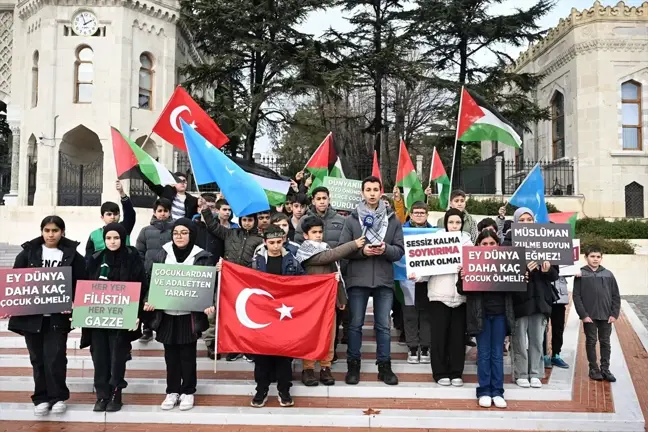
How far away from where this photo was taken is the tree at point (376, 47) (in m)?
20.8

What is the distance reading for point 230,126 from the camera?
19.3 m

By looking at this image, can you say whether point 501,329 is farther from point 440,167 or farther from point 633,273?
point 633,273

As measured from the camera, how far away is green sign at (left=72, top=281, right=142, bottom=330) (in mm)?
5094

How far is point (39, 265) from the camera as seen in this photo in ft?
17.2

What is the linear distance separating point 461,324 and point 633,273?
10970 mm

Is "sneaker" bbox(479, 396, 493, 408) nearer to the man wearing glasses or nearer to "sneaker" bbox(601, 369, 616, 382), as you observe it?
"sneaker" bbox(601, 369, 616, 382)

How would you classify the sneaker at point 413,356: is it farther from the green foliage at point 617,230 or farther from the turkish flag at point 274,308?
the green foliage at point 617,230

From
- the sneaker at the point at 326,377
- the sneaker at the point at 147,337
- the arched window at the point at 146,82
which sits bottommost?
the sneaker at the point at 326,377

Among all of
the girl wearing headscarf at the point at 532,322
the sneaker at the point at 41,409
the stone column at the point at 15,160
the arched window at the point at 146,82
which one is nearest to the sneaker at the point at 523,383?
the girl wearing headscarf at the point at 532,322

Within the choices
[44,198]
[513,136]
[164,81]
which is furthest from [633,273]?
[44,198]

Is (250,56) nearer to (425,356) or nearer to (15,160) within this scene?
(15,160)

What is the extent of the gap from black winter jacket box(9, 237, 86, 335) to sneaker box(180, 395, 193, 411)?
143cm

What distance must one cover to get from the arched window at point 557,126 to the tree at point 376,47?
910 cm

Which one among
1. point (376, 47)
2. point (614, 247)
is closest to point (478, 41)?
point (376, 47)
